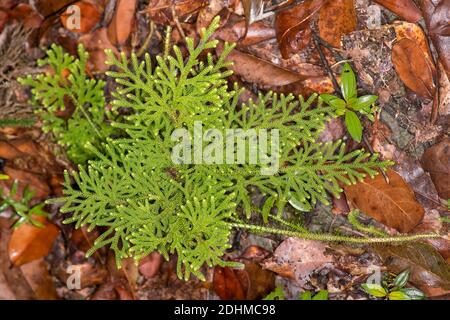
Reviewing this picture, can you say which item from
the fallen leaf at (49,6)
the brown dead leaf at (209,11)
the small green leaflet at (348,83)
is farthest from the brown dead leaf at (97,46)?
the small green leaflet at (348,83)

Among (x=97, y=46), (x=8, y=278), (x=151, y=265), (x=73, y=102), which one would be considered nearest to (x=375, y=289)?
(x=151, y=265)

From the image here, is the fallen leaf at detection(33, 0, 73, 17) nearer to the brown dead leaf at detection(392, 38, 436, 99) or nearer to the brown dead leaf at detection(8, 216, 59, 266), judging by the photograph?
the brown dead leaf at detection(8, 216, 59, 266)

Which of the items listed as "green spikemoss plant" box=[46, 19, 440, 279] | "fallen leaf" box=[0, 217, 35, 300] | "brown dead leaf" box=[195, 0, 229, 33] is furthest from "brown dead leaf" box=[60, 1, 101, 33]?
"fallen leaf" box=[0, 217, 35, 300]

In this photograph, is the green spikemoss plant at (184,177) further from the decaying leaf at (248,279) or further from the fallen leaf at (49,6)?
the fallen leaf at (49,6)

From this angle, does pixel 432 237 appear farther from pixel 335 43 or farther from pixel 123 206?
pixel 123 206

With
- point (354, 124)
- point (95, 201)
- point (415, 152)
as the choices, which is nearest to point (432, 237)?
point (415, 152)
